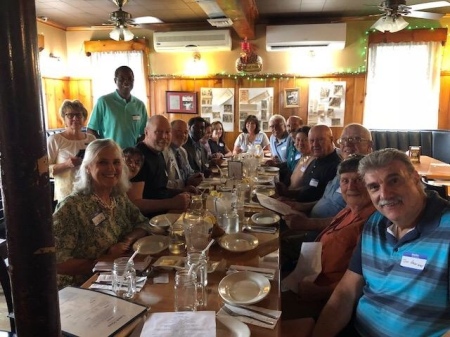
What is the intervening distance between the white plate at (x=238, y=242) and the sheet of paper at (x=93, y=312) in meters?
0.56

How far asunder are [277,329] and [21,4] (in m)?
0.95

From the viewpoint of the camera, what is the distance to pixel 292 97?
5.78 meters

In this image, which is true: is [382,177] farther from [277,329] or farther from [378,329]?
[277,329]

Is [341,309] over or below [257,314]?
below

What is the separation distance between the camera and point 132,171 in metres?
2.36

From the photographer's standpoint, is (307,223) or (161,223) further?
(307,223)

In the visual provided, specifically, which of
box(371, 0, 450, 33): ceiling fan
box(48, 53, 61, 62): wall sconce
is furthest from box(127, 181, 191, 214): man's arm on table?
box(48, 53, 61, 62): wall sconce

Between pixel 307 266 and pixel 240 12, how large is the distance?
3.30 metres

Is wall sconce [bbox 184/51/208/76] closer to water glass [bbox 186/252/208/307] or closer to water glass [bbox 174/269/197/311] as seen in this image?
water glass [bbox 186/252/208/307]

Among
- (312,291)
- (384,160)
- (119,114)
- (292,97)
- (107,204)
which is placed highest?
(292,97)

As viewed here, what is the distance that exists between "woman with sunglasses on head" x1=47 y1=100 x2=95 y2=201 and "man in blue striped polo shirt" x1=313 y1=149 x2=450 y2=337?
7.22 feet

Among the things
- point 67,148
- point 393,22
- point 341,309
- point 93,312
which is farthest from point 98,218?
point 393,22

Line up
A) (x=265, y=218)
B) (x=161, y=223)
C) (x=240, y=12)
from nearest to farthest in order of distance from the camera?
(x=161, y=223)
(x=265, y=218)
(x=240, y=12)

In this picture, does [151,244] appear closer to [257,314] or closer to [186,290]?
[186,290]
